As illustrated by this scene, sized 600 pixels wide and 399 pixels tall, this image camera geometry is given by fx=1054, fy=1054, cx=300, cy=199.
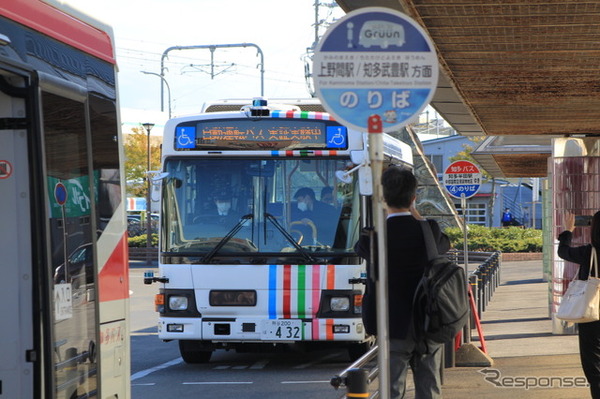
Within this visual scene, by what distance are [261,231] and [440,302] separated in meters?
6.46

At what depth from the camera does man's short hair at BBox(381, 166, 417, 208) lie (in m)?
6.38

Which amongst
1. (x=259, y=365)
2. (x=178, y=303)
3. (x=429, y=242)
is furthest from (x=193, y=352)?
(x=429, y=242)

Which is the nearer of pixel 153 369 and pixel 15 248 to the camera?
pixel 15 248

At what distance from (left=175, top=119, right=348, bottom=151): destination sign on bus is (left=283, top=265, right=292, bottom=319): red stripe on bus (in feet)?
4.87

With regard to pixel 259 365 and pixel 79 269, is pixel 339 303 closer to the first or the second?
pixel 259 365

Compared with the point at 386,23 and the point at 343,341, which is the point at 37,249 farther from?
the point at 343,341

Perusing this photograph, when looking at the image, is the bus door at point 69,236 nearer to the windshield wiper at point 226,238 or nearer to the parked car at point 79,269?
the parked car at point 79,269

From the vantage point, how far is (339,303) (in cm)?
1227

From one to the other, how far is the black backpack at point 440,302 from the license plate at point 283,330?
6085 mm

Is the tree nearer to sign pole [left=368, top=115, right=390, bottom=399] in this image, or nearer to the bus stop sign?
the bus stop sign

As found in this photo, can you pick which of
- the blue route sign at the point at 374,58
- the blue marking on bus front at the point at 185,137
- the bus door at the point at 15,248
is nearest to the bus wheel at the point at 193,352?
the blue marking on bus front at the point at 185,137

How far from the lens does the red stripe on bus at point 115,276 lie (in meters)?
6.60

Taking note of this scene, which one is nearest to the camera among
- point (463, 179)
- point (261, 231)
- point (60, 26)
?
point (60, 26)

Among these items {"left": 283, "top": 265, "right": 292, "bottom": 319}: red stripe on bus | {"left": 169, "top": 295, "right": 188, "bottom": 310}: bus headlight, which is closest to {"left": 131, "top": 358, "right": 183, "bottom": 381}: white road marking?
{"left": 169, "top": 295, "right": 188, "bottom": 310}: bus headlight
